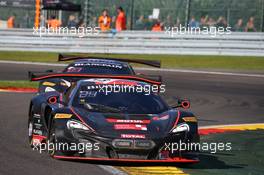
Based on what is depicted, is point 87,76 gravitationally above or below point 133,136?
above

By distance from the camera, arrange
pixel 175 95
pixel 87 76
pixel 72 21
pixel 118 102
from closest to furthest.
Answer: pixel 118 102, pixel 87 76, pixel 175 95, pixel 72 21

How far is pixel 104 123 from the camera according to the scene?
9.55 m

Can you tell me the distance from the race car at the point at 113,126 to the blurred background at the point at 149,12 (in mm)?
21059

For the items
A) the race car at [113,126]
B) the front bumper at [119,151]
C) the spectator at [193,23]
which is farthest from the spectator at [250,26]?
the front bumper at [119,151]

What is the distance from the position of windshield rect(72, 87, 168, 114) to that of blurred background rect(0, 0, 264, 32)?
69.2 feet

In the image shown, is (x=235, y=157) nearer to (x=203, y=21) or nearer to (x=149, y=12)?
(x=203, y=21)

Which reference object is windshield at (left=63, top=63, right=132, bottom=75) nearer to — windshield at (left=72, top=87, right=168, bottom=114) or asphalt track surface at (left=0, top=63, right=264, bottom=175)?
asphalt track surface at (left=0, top=63, right=264, bottom=175)

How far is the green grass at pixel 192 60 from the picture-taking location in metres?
28.3

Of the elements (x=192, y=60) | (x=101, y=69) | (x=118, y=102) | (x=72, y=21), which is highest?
(x=118, y=102)

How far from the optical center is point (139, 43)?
99.9ft

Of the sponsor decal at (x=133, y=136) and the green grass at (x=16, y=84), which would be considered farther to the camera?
the green grass at (x=16, y=84)

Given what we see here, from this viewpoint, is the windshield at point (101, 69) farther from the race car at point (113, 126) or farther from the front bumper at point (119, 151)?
the front bumper at point (119, 151)

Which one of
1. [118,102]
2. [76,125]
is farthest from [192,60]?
[76,125]

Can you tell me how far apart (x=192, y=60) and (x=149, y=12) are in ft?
12.8
